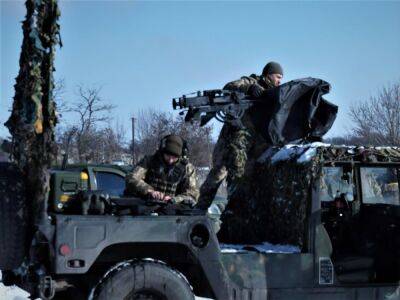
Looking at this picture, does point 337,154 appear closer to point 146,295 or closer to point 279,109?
point 279,109

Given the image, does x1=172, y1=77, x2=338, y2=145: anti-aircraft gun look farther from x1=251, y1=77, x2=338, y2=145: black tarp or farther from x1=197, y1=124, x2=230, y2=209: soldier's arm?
x1=197, y1=124, x2=230, y2=209: soldier's arm

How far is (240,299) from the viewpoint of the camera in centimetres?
562

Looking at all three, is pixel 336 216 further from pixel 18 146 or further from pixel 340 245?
pixel 18 146

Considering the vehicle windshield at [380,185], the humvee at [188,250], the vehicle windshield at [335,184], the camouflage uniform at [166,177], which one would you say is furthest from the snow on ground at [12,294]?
the vehicle windshield at [380,185]

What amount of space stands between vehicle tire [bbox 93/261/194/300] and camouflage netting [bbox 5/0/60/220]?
93 centimetres

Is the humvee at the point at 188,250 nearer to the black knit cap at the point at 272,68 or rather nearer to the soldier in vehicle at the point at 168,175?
the soldier in vehicle at the point at 168,175

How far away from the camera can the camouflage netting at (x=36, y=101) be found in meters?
5.40

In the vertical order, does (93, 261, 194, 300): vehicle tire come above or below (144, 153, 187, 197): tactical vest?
below

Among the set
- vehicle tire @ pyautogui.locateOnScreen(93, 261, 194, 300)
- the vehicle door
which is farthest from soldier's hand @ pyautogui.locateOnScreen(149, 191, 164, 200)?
the vehicle door

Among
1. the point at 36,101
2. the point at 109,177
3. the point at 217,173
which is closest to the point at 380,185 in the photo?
the point at 217,173

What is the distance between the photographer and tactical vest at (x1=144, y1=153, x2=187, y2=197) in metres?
6.28

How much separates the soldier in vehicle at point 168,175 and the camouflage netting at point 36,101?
981 millimetres

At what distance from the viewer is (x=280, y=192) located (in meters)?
6.55

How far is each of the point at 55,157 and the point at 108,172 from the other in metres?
6.28
